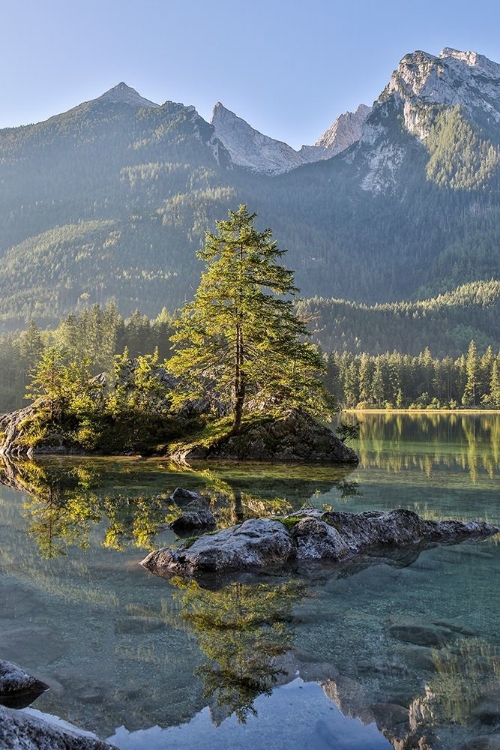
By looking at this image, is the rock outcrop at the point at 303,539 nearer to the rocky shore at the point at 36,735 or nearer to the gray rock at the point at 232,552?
the gray rock at the point at 232,552

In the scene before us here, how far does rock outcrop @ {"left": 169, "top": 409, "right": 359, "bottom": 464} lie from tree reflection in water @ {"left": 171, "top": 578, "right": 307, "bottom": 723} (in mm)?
21936

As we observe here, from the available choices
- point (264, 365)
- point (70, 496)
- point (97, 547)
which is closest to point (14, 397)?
point (264, 365)

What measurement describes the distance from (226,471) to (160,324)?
4369 inches

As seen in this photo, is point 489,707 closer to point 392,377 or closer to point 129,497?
point 129,497

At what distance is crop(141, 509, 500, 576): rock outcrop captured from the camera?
12.1 m

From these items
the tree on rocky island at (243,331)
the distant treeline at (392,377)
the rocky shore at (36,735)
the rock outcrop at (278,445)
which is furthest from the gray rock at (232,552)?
the distant treeline at (392,377)

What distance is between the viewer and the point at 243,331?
33531mm

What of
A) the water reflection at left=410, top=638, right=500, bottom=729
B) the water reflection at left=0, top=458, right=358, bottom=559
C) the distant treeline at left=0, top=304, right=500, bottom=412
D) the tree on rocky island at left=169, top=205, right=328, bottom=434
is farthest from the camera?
the distant treeline at left=0, top=304, right=500, bottom=412

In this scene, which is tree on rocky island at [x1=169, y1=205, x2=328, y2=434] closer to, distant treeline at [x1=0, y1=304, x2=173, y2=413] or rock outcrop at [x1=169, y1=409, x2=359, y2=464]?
rock outcrop at [x1=169, y1=409, x2=359, y2=464]

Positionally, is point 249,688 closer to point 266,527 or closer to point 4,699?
point 4,699

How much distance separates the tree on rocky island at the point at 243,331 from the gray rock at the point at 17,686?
2606 centimetres

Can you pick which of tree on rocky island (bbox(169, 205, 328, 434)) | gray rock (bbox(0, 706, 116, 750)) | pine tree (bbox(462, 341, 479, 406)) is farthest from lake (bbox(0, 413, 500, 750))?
pine tree (bbox(462, 341, 479, 406))

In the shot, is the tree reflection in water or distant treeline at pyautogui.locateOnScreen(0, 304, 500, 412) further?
distant treeline at pyautogui.locateOnScreen(0, 304, 500, 412)

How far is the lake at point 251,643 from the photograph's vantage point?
6285mm
